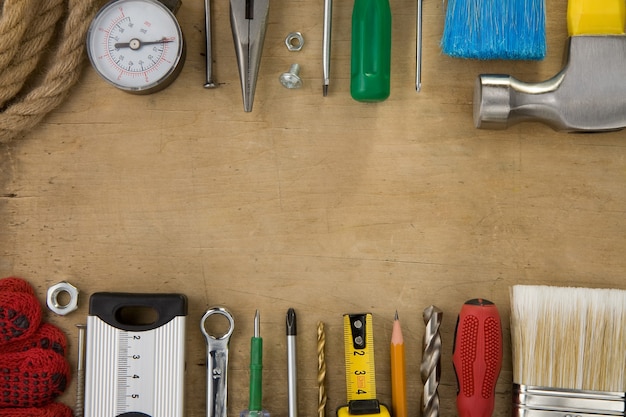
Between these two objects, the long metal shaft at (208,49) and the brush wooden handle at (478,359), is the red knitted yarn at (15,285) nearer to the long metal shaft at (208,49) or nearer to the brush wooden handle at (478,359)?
the long metal shaft at (208,49)

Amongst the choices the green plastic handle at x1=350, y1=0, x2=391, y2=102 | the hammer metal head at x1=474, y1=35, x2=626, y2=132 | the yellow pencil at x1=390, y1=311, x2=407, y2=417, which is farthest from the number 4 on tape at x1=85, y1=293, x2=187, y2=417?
the hammer metal head at x1=474, y1=35, x2=626, y2=132

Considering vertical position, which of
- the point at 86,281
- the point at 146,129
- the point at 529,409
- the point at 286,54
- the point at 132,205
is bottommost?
the point at 529,409

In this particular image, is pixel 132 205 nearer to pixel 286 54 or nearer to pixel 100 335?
pixel 100 335

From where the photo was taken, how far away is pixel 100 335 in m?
1.01

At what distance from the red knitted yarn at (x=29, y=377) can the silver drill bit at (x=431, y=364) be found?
0.52m

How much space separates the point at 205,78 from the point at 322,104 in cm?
18

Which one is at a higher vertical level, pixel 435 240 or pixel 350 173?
pixel 350 173

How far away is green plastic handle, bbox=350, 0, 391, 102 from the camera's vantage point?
A: 1.01 m

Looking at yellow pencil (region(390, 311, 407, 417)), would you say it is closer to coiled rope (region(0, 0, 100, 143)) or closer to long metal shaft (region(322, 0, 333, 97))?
long metal shaft (region(322, 0, 333, 97))

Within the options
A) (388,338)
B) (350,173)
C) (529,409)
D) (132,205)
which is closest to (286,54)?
(350,173)

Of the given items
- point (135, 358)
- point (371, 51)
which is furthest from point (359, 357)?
point (371, 51)

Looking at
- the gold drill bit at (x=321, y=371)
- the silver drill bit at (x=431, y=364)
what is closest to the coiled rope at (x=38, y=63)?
the gold drill bit at (x=321, y=371)

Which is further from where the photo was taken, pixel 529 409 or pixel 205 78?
pixel 205 78

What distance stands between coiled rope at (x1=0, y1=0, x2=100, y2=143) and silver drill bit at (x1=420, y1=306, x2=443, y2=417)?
2.07 ft
